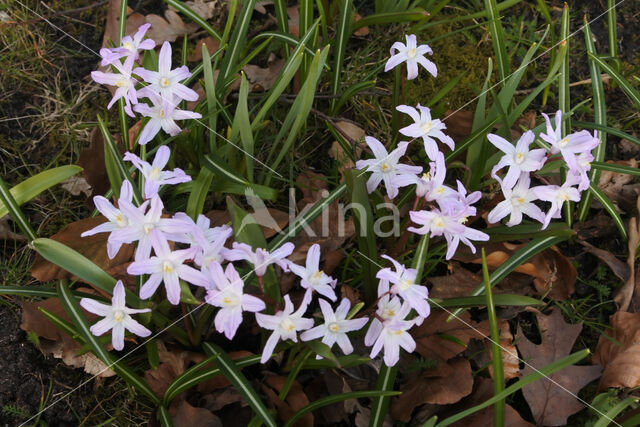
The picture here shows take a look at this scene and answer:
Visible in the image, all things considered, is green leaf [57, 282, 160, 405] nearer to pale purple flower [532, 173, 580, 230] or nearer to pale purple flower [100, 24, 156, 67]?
pale purple flower [100, 24, 156, 67]

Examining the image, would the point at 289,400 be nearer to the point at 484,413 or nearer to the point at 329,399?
the point at 329,399

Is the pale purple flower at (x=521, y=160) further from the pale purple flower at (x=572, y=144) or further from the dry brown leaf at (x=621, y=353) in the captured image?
the dry brown leaf at (x=621, y=353)

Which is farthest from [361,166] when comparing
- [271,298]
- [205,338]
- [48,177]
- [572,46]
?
[572,46]

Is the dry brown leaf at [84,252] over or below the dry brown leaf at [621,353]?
over

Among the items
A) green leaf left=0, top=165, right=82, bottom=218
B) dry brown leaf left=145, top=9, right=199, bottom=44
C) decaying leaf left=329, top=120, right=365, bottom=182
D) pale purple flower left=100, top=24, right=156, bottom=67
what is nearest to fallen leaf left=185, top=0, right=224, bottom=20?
dry brown leaf left=145, top=9, right=199, bottom=44

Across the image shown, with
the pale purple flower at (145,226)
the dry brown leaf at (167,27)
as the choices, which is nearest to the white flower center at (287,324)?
the pale purple flower at (145,226)

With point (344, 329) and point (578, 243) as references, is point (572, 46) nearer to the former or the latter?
point (578, 243)
